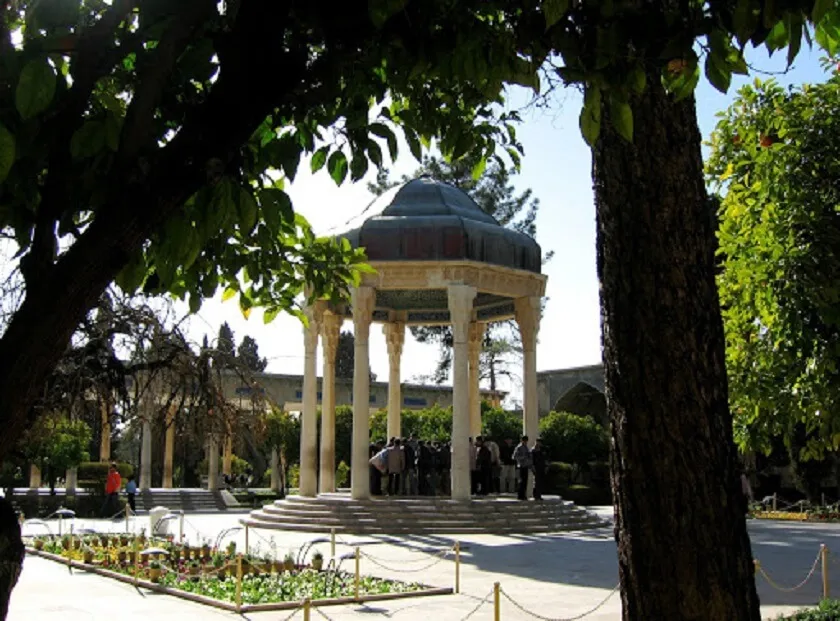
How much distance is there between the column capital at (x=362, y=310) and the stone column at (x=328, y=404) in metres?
2.72

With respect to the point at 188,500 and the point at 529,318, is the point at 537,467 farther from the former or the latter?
the point at 188,500

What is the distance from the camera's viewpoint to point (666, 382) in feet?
11.6

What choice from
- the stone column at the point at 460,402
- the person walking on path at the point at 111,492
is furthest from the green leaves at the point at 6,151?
the person walking on path at the point at 111,492

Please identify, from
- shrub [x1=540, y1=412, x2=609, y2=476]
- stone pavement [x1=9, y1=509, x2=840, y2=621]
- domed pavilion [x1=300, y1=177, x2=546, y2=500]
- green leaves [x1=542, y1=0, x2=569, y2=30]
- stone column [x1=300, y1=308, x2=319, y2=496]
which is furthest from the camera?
shrub [x1=540, y1=412, x2=609, y2=476]

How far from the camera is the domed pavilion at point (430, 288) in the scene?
879 inches

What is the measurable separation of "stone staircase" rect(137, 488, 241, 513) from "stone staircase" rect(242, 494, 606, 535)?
456 inches

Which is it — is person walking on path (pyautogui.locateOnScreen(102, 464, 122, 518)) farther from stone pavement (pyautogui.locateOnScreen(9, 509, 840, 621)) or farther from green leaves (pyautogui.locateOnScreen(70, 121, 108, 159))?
green leaves (pyautogui.locateOnScreen(70, 121, 108, 159))

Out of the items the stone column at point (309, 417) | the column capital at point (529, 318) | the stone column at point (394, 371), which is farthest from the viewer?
the stone column at point (394, 371)

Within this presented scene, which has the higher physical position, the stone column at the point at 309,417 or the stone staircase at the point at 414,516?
the stone column at the point at 309,417

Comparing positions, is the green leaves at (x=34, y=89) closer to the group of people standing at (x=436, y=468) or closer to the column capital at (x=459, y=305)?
the column capital at (x=459, y=305)

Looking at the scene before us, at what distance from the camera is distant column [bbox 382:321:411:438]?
2650cm

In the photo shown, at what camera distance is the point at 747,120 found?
A: 891cm

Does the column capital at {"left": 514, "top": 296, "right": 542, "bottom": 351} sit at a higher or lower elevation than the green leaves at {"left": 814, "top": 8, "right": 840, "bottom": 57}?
higher

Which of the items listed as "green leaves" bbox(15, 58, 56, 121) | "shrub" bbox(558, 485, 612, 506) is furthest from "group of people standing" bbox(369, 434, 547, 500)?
"green leaves" bbox(15, 58, 56, 121)
